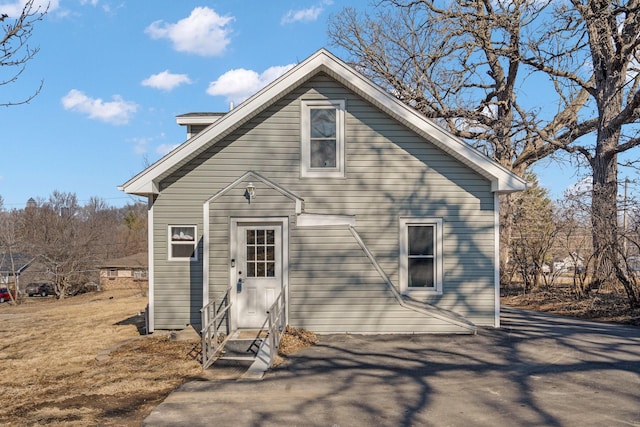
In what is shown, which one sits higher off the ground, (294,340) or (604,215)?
(604,215)

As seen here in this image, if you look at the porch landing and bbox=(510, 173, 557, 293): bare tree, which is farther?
bbox=(510, 173, 557, 293): bare tree

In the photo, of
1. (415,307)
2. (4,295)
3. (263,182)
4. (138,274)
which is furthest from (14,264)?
(415,307)

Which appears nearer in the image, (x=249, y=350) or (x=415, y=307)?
(x=249, y=350)

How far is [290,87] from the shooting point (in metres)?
10.0

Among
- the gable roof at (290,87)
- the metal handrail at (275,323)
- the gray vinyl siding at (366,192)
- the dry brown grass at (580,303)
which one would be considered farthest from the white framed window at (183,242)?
the dry brown grass at (580,303)

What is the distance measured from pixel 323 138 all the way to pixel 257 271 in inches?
124

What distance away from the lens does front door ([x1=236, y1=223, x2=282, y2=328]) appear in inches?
382

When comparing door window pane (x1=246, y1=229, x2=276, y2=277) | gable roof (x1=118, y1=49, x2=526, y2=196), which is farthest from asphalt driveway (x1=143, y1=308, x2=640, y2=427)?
gable roof (x1=118, y1=49, x2=526, y2=196)

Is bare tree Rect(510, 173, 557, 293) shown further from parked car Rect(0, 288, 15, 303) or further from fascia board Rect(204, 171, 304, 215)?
parked car Rect(0, 288, 15, 303)

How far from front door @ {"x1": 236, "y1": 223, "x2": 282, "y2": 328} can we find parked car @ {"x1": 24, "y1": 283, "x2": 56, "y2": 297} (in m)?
39.8

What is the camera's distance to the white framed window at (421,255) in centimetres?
1023

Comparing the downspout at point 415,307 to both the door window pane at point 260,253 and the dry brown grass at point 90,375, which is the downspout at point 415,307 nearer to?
the door window pane at point 260,253

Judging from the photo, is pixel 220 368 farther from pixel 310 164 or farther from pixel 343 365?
pixel 310 164

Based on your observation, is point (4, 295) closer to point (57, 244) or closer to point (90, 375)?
point (57, 244)
